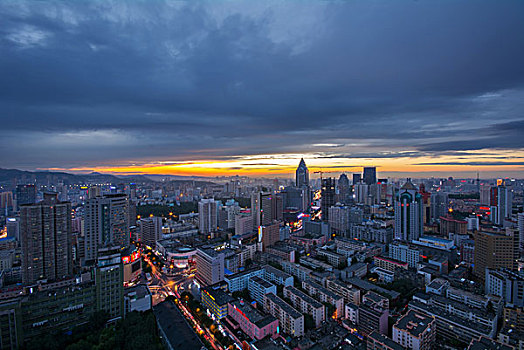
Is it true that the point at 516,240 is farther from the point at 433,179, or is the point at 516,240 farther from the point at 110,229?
the point at 433,179

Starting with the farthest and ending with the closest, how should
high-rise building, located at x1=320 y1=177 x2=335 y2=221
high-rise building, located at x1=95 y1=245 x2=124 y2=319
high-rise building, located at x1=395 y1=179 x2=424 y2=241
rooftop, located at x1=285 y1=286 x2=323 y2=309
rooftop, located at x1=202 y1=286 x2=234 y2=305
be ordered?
high-rise building, located at x1=320 y1=177 x2=335 y2=221
high-rise building, located at x1=395 y1=179 x2=424 y2=241
rooftop, located at x1=202 y1=286 x2=234 y2=305
rooftop, located at x1=285 y1=286 x2=323 y2=309
high-rise building, located at x1=95 y1=245 x2=124 y2=319

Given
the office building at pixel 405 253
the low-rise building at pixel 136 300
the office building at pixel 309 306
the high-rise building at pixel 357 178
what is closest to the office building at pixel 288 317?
the office building at pixel 309 306

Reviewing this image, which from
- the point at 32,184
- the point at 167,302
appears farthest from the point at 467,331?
the point at 32,184

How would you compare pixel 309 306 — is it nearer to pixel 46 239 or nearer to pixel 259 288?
pixel 259 288

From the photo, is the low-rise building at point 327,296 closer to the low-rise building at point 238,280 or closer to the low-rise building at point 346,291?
the low-rise building at point 346,291

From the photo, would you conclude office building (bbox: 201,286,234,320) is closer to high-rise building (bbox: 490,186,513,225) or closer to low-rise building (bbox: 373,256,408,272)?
low-rise building (bbox: 373,256,408,272)

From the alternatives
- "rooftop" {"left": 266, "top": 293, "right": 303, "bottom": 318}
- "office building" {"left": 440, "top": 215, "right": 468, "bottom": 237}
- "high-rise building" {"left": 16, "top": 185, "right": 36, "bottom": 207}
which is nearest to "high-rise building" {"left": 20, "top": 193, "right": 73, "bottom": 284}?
"rooftop" {"left": 266, "top": 293, "right": 303, "bottom": 318}
